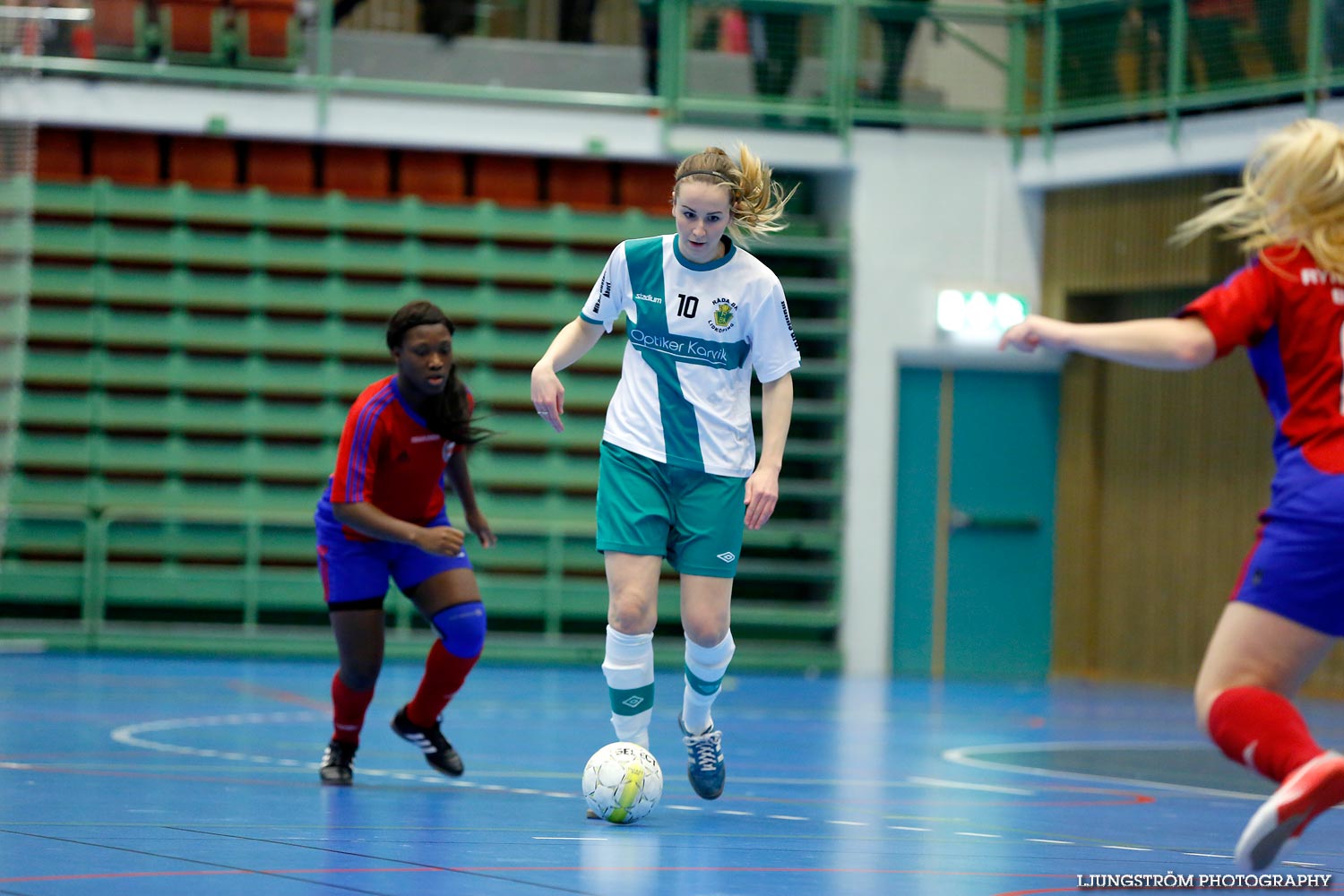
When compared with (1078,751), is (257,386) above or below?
above

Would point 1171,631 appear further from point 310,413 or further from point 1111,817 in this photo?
point 1111,817

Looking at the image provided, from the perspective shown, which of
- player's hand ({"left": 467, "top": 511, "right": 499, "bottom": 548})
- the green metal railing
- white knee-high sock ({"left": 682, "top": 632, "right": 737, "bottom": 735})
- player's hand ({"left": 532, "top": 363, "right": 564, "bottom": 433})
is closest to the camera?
player's hand ({"left": 532, "top": 363, "right": 564, "bottom": 433})

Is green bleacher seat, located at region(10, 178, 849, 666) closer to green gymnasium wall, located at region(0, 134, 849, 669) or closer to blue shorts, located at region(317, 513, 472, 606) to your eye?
green gymnasium wall, located at region(0, 134, 849, 669)

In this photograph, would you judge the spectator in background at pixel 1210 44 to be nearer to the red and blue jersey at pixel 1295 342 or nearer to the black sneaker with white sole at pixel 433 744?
the black sneaker with white sole at pixel 433 744

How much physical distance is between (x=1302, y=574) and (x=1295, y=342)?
477 mm

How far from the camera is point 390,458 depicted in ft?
20.0

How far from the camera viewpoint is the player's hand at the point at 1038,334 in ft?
11.3

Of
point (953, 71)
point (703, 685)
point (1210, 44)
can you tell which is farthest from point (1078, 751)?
point (953, 71)

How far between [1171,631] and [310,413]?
6.96 metres

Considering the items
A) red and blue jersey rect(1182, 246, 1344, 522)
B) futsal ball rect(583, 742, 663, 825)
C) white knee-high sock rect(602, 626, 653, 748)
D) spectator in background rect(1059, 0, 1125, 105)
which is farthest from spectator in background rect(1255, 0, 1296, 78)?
red and blue jersey rect(1182, 246, 1344, 522)

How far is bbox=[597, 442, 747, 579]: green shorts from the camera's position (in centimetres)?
538

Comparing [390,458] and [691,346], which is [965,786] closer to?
[691,346]

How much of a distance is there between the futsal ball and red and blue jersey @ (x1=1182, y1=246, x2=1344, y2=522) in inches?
87.6

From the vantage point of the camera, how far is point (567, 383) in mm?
13812
